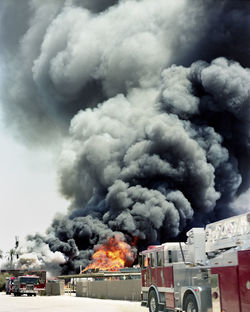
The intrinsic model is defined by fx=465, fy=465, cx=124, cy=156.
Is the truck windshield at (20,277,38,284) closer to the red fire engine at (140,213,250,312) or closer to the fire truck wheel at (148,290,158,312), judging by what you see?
the red fire engine at (140,213,250,312)

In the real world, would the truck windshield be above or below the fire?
below

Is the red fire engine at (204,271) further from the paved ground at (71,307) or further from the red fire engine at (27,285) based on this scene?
the red fire engine at (27,285)

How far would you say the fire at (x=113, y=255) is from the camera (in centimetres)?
5822

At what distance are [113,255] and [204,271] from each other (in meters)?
46.8

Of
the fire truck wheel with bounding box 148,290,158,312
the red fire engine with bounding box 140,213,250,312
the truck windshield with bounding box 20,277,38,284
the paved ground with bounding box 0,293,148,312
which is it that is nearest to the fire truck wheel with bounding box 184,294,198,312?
the red fire engine with bounding box 140,213,250,312

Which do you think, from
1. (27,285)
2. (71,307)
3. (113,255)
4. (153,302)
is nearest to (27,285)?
(27,285)

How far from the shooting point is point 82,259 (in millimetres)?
64438

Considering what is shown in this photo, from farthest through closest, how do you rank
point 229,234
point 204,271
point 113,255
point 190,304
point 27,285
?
point 113,255 < point 27,285 < point 190,304 < point 204,271 < point 229,234

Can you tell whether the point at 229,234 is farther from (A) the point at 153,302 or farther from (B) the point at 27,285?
(B) the point at 27,285

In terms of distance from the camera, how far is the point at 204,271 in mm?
14242

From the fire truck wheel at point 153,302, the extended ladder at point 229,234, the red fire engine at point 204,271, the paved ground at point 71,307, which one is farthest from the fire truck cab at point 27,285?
the extended ladder at point 229,234

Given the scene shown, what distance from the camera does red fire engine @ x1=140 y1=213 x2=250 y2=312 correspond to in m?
12.1

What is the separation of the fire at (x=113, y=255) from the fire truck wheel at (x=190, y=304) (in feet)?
142

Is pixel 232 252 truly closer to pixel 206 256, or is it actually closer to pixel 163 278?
pixel 206 256
